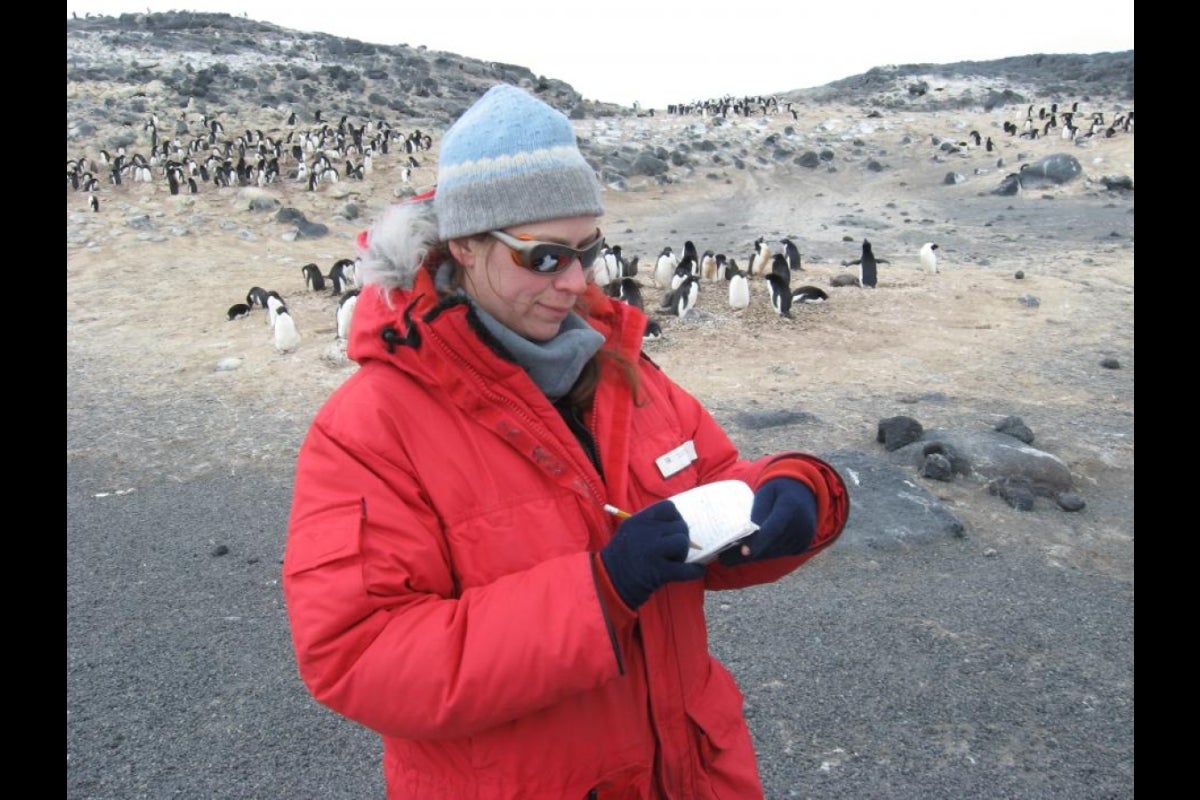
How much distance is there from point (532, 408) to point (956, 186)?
2213 centimetres

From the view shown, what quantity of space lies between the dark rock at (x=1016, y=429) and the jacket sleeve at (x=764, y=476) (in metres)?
4.47

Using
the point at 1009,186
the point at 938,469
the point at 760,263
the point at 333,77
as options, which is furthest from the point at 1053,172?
the point at 333,77

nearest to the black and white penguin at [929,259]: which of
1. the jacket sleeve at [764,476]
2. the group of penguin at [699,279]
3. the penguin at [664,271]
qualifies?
the group of penguin at [699,279]

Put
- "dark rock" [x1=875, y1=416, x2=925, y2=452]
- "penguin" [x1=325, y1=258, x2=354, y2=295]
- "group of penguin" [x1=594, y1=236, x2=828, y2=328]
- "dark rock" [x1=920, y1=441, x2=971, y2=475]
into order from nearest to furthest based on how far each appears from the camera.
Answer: "dark rock" [x1=920, y1=441, x2=971, y2=475] < "dark rock" [x1=875, y1=416, x2=925, y2=452] < "group of penguin" [x1=594, y1=236, x2=828, y2=328] < "penguin" [x1=325, y1=258, x2=354, y2=295]

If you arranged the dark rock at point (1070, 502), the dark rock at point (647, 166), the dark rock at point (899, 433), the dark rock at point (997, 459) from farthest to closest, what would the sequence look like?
the dark rock at point (647, 166)
the dark rock at point (899, 433)
the dark rock at point (997, 459)
the dark rock at point (1070, 502)

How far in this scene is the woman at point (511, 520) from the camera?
1.21 metres

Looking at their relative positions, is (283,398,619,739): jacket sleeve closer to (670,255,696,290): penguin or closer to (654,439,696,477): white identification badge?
(654,439,696,477): white identification badge

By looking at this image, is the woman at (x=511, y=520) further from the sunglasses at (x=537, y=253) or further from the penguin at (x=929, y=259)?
the penguin at (x=929, y=259)

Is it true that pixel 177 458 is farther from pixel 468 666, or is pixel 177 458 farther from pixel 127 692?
pixel 468 666

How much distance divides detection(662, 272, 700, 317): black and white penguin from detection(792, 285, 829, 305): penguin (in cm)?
117

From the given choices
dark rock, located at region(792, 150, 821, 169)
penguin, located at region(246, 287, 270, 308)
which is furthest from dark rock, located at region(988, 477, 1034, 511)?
dark rock, located at region(792, 150, 821, 169)

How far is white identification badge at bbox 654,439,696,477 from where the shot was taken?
1.60 metres

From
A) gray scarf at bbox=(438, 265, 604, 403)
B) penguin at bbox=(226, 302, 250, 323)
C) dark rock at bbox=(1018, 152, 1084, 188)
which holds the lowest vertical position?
gray scarf at bbox=(438, 265, 604, 403)

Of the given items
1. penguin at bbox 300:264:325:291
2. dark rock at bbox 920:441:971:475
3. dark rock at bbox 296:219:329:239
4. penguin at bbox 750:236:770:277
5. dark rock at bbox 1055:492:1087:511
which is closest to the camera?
dark rock at bbox 1055:492:1087:511
